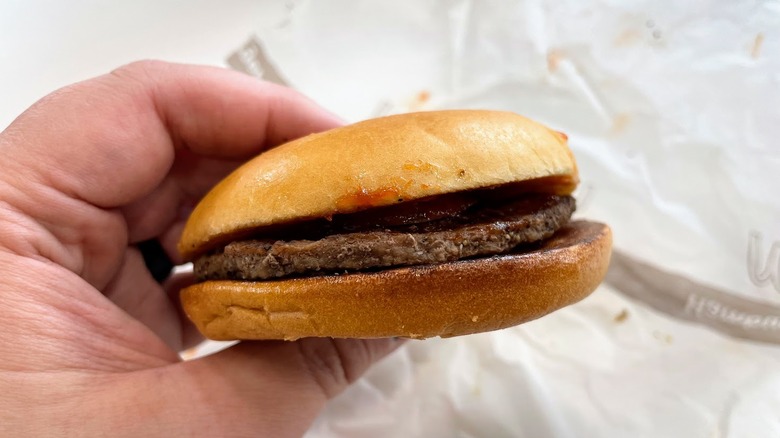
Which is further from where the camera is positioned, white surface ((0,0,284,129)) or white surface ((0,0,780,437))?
white surface ((0,0,284,129))

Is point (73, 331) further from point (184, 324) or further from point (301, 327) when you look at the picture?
point (184, 324)

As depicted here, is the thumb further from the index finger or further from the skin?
the index finger

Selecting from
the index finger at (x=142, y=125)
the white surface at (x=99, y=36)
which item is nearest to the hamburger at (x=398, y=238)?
the index finger at (x=142, y=125)

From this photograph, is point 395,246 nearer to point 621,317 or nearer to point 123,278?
point 123,278

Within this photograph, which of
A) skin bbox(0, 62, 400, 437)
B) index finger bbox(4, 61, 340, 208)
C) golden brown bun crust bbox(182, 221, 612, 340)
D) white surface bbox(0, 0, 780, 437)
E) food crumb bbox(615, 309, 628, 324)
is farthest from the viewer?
food crumb bbox(615, 309, 628, 324)

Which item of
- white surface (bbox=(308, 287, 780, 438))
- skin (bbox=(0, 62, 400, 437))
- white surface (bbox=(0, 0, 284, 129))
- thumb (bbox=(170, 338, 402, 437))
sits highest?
white surface (bbox=(0, 0, 284, 129))

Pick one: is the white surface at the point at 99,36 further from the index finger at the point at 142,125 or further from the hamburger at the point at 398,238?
the hamburger at the point at 398,238

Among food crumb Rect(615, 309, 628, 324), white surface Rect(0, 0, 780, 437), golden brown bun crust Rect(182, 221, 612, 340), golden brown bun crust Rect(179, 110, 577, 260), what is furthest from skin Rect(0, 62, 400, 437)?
food crumb Rect(615, 309, 628, 324)
